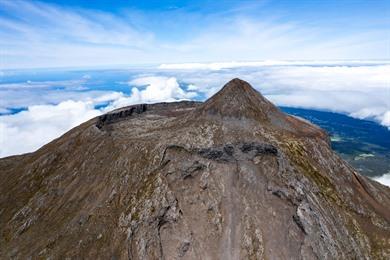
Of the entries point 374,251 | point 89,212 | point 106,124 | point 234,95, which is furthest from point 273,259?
point 106,124

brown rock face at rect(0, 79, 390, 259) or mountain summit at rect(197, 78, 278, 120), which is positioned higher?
mountain summit at rect(197, 78, 278, 120)

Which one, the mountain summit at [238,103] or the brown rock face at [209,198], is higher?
the mountain summit at [238,103]

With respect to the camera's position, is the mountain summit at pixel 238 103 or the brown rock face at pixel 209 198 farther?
the mountain summit at pixel 238 103

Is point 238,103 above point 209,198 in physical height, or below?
above

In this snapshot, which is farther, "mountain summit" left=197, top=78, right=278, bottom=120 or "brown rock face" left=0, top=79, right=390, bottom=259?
"mountain summit" left=197, top=78, right=278, bottom=120

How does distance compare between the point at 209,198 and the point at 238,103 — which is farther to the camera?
the point at 238,103

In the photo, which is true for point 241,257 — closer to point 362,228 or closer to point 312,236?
point 312,236

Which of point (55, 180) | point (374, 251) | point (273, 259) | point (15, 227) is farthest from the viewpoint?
point (55, 180)

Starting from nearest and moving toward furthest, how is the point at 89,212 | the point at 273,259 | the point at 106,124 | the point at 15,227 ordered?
the point at 273,259
the point at 89,212
the point at 15,227
the point at 106,124
